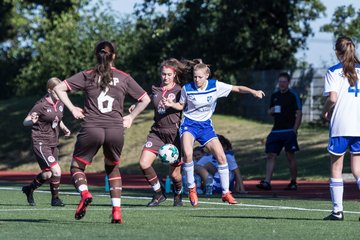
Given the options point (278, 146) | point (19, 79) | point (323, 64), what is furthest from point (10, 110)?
point (278, 146)

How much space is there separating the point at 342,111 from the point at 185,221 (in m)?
2.28

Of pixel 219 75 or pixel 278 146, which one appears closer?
pixel 278 146

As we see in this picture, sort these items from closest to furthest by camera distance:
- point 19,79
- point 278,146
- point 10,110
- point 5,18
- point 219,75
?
point 278,146
point 219,75
point 10,110
point 19,79
point 5,18

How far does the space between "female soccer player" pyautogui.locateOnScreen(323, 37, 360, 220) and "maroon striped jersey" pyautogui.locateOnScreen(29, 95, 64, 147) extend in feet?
16.7

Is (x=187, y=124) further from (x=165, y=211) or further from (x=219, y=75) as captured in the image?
(x=219, y=75)

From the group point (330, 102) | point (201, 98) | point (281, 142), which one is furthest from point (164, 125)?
point (281, 142)

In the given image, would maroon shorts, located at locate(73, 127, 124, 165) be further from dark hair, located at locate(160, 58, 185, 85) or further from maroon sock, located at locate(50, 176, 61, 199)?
maroon sock, located at locate(50, 176, 61, 199)

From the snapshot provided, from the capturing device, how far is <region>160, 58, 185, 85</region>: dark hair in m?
15.6

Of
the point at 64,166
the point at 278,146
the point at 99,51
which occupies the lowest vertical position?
the point at 64,166

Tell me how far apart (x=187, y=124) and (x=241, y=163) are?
573 inches

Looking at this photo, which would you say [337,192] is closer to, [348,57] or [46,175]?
[348,57]

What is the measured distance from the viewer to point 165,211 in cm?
1444

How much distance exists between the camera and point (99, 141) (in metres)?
11.9

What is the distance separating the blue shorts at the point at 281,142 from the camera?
70.6ft
